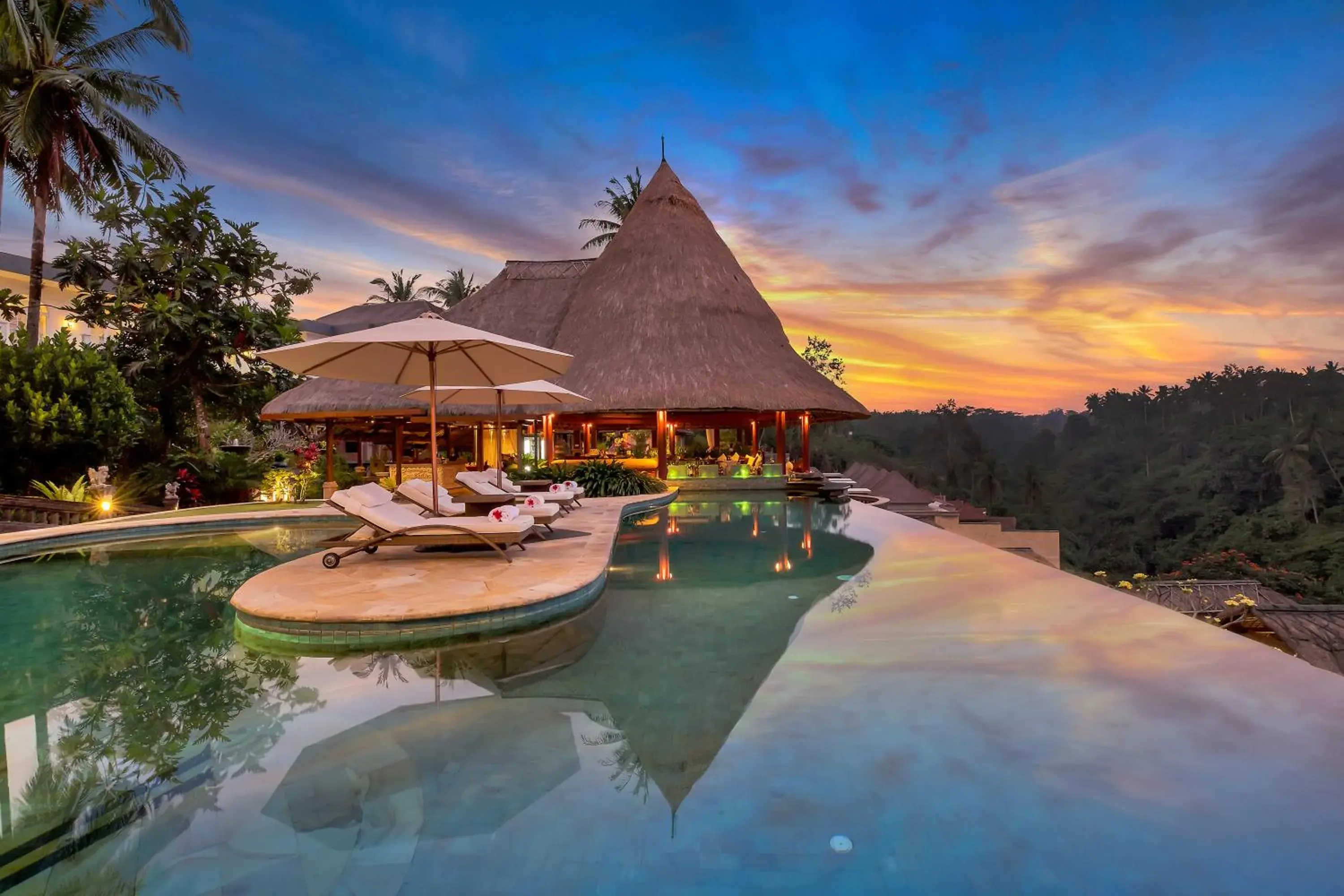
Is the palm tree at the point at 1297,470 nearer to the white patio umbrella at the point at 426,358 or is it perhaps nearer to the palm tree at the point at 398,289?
the white patio umbrella at the point at 426,358

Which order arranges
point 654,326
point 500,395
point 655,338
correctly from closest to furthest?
point 500,395
point 655,338
point 654,326

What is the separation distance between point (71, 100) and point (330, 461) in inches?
377

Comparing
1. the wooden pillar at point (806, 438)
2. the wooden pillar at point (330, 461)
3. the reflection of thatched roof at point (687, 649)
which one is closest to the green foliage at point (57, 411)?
the wooden pillar at point (330, 461)

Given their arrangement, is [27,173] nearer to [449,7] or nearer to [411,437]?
[449,7]

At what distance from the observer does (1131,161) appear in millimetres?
18000

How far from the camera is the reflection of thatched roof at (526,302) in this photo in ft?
71.4

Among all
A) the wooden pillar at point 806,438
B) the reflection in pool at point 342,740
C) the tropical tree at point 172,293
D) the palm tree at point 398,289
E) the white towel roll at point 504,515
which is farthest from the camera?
the palm tree at point 398,289

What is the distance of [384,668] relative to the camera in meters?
4.12

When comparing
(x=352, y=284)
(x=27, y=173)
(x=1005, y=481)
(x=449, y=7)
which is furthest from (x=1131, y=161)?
(x=1005, y=481)

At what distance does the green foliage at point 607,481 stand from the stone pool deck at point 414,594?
7.34m

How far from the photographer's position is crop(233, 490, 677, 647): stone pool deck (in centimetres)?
457

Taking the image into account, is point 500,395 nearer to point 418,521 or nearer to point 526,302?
point 418,521

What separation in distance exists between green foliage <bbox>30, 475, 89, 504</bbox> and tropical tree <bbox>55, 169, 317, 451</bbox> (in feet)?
12.4

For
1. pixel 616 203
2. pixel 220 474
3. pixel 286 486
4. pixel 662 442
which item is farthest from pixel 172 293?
pixel 616 203
